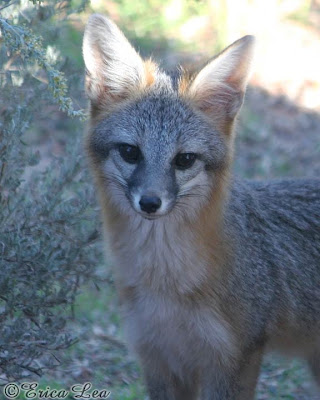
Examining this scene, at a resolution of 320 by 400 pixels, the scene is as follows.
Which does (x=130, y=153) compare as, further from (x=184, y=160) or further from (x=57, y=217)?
(x=57, y=217)

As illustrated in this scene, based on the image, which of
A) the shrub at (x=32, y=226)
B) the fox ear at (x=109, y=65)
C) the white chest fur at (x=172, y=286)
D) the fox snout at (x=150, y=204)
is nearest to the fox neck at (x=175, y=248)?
the white chest fur at (x=172, y=286)

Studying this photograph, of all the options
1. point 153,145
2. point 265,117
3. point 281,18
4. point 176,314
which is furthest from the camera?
point 281,18

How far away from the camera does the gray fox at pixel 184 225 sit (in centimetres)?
454

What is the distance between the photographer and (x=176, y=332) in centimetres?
479

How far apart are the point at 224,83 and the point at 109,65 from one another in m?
0.70

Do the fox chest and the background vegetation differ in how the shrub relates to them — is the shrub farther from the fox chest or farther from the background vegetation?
the fox chest

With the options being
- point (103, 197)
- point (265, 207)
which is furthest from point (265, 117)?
point (103, 197)

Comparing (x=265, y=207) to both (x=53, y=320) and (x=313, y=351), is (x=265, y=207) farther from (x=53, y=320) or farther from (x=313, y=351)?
(x=53, y=320)

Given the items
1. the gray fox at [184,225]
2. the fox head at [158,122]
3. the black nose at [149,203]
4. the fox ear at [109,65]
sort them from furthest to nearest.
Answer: the fox ear at [109,65] < the gray fox at [184,225] < the fox head at [158,122] < the black nose at [149,203]

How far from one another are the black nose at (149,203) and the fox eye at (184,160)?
1.15 ft

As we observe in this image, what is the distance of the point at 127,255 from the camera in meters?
4.80

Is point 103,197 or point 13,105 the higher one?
point 13,105

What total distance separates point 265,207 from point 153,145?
3.84 feet

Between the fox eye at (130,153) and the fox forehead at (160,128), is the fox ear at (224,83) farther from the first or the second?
the fox eye at (130,153)
